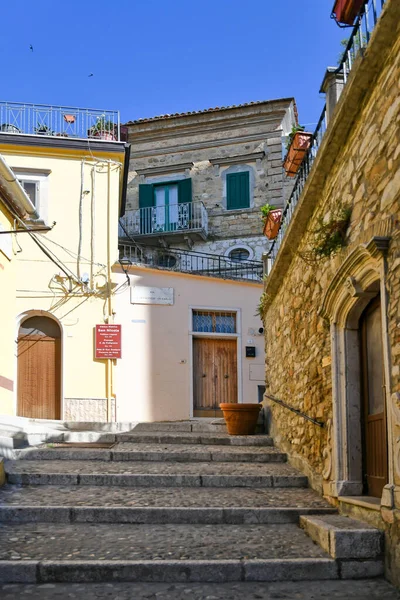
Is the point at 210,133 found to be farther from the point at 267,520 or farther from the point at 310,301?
the point at 267,520

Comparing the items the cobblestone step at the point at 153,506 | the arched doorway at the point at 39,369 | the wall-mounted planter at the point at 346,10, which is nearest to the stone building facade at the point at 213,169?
the arched doorway at the point at 39,369

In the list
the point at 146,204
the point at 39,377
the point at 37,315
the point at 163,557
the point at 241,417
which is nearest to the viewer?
the point at 163,557

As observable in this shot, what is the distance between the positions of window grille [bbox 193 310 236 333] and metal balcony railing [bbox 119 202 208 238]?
15.1ft

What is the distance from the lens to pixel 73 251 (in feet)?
49.9

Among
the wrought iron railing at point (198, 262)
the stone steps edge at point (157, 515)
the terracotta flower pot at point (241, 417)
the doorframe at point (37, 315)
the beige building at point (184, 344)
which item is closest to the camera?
the stone steps edge at point (157, 515)

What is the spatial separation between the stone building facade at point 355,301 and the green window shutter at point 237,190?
12270 millimetres

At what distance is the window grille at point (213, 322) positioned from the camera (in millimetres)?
15966

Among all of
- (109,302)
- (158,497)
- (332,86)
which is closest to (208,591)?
(158,497)

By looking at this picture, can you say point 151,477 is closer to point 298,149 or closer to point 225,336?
point 298,149

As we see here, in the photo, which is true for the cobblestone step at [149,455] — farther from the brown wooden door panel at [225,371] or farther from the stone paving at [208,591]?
the brown wooden door panel at [225,371]

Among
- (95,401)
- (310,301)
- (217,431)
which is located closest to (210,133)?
(95,401)

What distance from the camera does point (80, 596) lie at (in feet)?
14.6

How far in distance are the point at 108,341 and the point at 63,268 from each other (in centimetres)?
185

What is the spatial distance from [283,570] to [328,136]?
370cm
